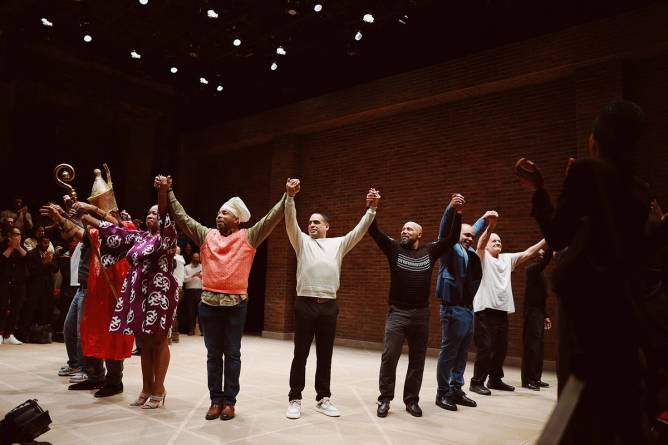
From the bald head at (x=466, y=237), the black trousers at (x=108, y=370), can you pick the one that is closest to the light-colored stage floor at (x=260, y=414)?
the black trousers at (x=108, y=370)

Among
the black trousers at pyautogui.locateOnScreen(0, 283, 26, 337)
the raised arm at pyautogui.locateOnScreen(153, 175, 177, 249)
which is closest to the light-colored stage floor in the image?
the raised arm at pyautogui.locateOnScreen(153, 175, 177, 249)

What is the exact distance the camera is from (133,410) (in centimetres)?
402

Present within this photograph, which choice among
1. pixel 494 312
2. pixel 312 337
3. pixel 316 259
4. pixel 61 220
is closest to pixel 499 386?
pixel 494 312

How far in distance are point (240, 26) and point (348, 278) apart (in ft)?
16.4

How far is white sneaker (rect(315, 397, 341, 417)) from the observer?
4129mm

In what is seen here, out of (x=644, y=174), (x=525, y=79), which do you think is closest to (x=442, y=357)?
(x=644, y=174)

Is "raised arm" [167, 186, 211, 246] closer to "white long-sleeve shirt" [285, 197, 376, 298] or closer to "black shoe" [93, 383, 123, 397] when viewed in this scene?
"white long-sleeve shirt" [285, 197, 376, 298]

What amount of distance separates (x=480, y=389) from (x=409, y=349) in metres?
1.54

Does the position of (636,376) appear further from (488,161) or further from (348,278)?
(348,278)

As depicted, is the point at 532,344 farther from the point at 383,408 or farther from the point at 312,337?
the point at 312,337

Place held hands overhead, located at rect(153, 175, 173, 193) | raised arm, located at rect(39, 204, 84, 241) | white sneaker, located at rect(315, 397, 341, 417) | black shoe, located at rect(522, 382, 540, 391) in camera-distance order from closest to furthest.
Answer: held hands overhead, located at rect(153, 175, 173, 193) → white sneaker, located at rect(315, 397, 341, 417) → raised arm, located at rect(39, 204, 84, 241) → black shoe, located at rect(522, 382, 540, 391)

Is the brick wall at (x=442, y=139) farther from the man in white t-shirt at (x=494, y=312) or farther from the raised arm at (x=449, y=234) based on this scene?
the raised arm at (x=449, y=234)

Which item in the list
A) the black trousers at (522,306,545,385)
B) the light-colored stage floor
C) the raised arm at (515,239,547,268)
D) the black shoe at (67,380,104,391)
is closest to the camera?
the light-colored stage floor

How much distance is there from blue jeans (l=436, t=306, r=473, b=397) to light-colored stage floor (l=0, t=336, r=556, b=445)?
249 millimetres
